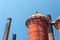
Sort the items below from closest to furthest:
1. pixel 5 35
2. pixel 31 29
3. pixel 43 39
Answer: pixel 43 39, pixel 31 29, pixel 5 35

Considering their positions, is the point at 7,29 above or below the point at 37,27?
above

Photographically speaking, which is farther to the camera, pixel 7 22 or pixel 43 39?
pixel 7 22

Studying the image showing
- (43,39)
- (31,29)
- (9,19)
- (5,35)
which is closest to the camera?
(43,39)

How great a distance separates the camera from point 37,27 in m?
12.0

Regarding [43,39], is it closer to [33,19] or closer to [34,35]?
[34,35]

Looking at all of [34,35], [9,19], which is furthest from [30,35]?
[9,19]

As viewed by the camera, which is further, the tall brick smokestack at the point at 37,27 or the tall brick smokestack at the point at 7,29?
the tall brick smokestack at the point at 7,29

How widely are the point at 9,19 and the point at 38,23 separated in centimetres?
1958

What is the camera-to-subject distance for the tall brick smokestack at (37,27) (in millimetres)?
11567

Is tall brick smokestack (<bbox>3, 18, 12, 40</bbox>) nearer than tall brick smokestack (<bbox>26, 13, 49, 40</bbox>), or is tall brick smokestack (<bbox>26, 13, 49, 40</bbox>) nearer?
tall brick smokestack (<bbox>26, 13, 49, 40</bbox>)

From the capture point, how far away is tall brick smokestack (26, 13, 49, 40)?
1157 cm

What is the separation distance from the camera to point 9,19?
31.2 metres

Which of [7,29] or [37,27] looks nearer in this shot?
[37,27]

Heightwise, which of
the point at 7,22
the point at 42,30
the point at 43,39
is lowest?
the point at 43,39
